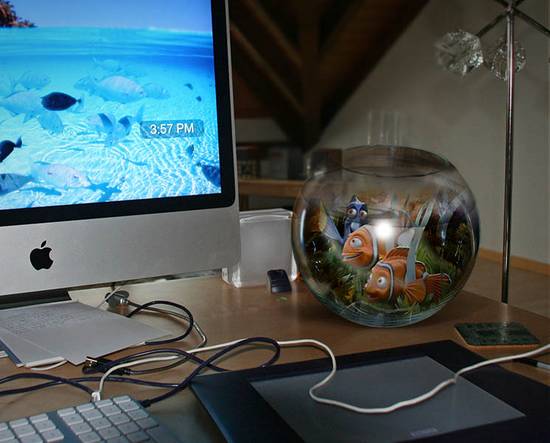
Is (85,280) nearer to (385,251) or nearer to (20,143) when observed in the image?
(20,143)

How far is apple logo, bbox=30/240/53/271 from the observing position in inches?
33.8

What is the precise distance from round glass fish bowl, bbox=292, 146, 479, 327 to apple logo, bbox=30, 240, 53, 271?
328mm

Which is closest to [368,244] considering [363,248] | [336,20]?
[363,248]

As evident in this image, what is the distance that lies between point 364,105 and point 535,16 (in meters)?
1.86

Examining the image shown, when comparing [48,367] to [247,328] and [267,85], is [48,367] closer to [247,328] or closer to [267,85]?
[247,328]

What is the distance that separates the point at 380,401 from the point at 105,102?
0.50 metres

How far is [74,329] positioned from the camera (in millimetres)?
892

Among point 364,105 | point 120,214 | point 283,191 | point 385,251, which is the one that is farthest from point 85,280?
point 364,105

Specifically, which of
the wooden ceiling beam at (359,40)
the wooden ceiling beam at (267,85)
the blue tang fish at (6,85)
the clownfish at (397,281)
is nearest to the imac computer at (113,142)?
the blue tang fish at (6,85)

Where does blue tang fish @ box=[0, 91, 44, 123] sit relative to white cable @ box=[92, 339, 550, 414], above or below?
above

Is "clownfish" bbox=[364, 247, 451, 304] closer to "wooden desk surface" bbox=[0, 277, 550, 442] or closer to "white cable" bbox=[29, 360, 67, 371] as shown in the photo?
"wooden desk surface" bbox=[0, 277, 550, 442]

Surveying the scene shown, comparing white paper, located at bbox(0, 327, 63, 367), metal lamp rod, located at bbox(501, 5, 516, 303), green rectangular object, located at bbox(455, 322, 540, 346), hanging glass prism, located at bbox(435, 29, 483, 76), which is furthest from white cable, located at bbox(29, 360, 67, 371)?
hanging glass prism, located at bbox(435, 29, 483, 76)

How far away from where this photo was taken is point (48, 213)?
85cm

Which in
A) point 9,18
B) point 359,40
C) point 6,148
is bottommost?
point 6,148
